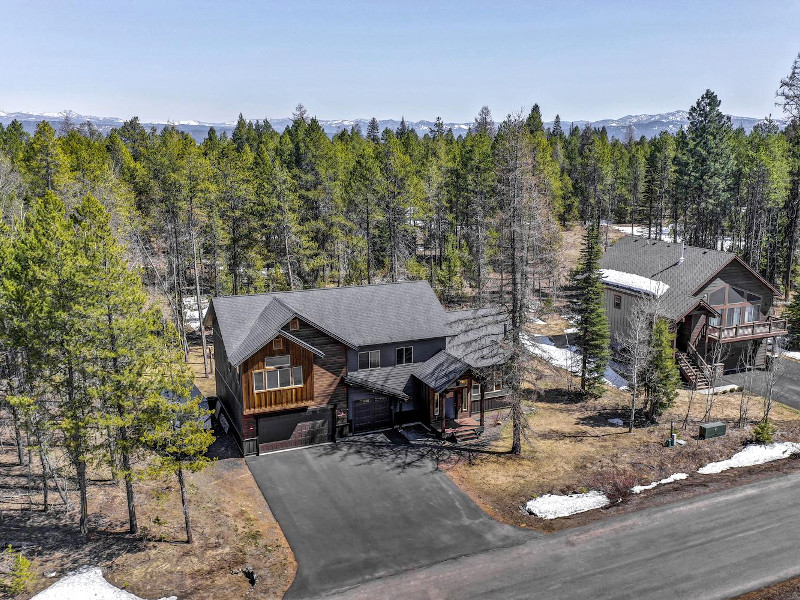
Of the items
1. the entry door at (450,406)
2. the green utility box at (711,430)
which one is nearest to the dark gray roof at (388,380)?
the entry door at (450,406)

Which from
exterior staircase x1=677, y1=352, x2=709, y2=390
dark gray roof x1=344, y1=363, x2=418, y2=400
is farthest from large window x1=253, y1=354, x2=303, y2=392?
exterior staircase x1=677, y1=352, x2=709, y2=390

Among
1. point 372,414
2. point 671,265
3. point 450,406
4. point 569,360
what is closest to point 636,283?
point 671,265

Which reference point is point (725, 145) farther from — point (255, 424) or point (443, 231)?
point (255, 424)

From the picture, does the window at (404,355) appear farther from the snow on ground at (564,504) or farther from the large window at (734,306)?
the large window at (734,306)

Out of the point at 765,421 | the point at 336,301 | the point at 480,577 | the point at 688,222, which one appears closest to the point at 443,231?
the point at 688,222

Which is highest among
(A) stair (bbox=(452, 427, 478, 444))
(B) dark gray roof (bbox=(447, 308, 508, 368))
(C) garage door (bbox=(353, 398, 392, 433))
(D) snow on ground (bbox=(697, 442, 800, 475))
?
(B) dark gray roof (bbox=(447, 308, 508, 368))

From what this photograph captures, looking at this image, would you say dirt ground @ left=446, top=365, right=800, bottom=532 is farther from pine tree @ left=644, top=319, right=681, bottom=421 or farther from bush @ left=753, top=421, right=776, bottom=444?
pine tree @ left=644, top=319, right=681, bottom=421
